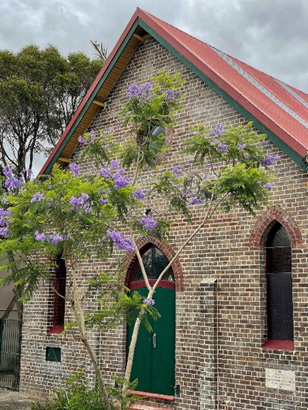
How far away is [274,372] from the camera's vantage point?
382 inches

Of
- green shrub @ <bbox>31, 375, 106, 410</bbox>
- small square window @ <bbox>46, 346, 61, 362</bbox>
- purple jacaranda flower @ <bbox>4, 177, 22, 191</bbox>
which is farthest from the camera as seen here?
small square window @ <bbox>46, 346, 61, 362</bbox>

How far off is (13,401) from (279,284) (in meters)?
7.12

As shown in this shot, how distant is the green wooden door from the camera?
37.8 feet

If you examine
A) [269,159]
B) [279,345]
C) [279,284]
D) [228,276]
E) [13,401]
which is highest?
[269,159]

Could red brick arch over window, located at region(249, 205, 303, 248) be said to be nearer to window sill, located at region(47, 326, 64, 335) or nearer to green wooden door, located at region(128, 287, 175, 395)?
green wooden door, located at region(128, 287, 175, 395)

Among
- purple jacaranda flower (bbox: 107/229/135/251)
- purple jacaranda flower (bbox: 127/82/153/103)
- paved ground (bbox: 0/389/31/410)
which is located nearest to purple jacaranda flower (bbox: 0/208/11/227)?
purple jacaranda flower (bbox: 107/229/135/251)

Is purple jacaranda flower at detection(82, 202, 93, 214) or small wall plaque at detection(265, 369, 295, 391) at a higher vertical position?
purple jacaranda flower at detection(82, 202, 93, 214)

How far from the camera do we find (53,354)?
1370 cm

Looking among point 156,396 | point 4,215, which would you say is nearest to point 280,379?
point 156,396

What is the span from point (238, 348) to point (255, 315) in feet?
2.34

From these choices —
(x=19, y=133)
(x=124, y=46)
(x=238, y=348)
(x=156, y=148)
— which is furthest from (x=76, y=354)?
(x=19, y=133)

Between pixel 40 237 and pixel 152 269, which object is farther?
pixel 152 269

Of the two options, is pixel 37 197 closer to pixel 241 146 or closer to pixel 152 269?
pixel 241 146

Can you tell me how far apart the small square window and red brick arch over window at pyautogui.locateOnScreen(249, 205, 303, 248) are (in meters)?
5.98
